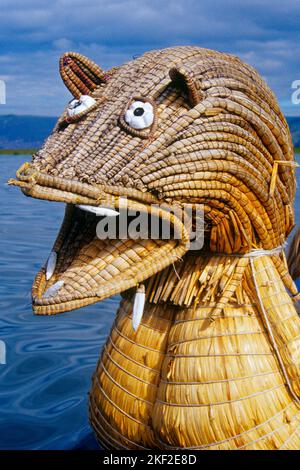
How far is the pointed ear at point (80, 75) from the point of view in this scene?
80.3 inches

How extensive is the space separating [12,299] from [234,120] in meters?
3.00

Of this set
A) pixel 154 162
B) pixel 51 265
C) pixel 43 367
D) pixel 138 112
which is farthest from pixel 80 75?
pixel 43 367

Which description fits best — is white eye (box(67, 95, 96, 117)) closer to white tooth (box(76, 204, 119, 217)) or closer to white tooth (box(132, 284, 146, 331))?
white tooth (box(76, 204, 119, 217))

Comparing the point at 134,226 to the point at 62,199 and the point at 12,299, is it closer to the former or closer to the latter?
the point at 62,199

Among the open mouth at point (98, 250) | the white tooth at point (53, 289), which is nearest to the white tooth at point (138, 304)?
the open mouth at point (98, 250)

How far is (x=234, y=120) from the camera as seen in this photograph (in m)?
1.88

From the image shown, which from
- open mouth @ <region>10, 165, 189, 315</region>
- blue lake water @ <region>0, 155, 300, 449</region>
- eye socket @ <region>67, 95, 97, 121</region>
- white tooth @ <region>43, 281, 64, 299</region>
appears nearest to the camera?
open mouth @ <region>10, 165, 189, 315</region>

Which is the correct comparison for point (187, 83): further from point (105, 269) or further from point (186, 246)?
point (105, 269)

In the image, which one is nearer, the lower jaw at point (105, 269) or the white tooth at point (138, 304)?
the lower jaw at point (105, 269)

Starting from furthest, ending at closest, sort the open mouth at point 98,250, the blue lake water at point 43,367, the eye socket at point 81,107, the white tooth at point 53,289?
the blue lake water at point 43,367 < the eye socket at point 81,107 < the white tooth at point 53,289 < the open mouth at point 98,250

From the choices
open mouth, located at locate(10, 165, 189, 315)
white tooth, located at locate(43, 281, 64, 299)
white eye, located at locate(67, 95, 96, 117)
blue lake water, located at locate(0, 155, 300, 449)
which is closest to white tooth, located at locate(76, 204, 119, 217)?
open mouth, located at locate(10, 165, 189, 315)

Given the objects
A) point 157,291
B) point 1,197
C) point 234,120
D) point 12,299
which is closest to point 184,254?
point 157,291

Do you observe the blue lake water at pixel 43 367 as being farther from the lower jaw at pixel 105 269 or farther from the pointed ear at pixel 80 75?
the pointed ear at pixel 80 75

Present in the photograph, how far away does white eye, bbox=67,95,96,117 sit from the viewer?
1.97 metres
